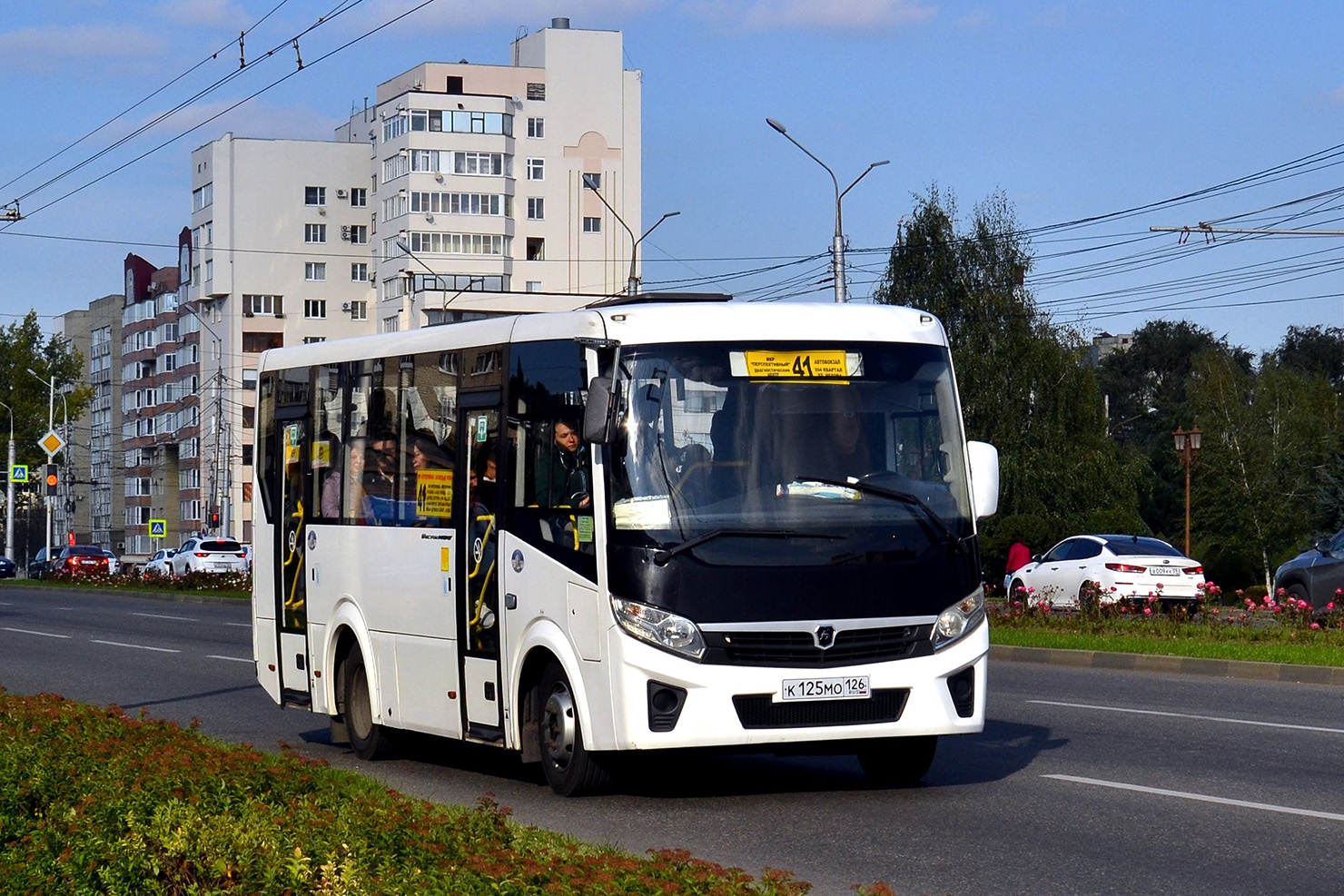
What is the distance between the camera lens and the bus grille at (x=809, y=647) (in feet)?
31.3

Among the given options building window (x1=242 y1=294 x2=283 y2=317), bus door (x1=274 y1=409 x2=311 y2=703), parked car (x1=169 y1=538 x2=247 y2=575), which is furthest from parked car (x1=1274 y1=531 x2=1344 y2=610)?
building window (x1=242 y1=294 x2=283 y2=317)

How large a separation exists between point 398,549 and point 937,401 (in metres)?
3.49

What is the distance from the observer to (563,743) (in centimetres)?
1015

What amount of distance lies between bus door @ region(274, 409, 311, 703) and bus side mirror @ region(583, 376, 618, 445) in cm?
401

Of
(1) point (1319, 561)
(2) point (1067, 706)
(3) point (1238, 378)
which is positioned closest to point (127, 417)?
(3) point (1238, 378)

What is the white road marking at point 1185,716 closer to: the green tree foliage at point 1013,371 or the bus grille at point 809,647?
the bus grille at point 809,647

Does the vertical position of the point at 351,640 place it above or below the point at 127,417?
below

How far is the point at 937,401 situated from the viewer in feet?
34.5

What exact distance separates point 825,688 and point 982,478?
5.20 ft

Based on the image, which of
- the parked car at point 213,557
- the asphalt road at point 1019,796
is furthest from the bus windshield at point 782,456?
the parked car at point 213,557

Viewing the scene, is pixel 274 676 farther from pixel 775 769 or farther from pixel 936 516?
pixel 936 516

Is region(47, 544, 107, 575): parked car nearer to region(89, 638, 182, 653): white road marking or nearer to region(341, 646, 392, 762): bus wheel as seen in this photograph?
region(89, 638, 182, 653): white road marking

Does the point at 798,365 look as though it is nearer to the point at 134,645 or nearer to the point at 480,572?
the point at 480,572

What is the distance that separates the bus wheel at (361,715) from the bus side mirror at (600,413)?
131 inches
